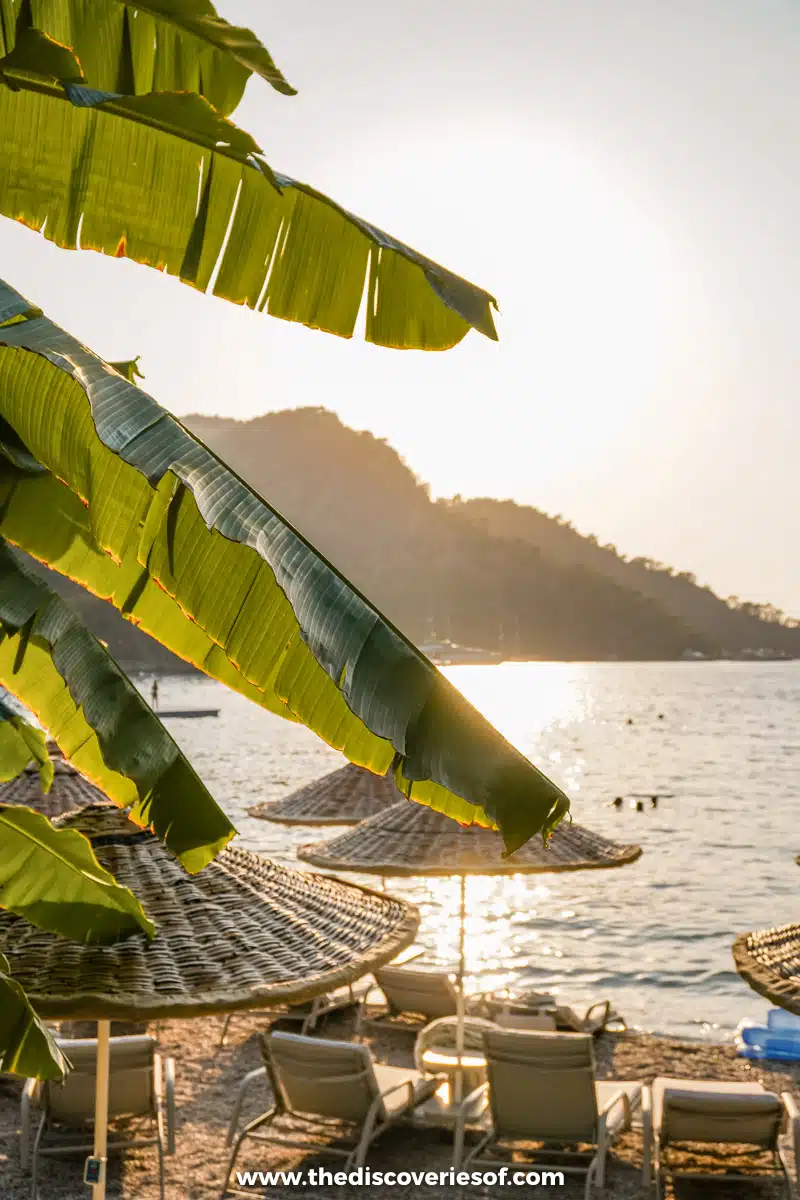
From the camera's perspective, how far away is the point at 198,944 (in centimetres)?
446

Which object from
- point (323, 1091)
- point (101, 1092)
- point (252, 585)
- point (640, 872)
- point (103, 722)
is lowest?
point (640, 872)

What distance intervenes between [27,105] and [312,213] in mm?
818

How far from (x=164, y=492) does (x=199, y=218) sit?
130 cm

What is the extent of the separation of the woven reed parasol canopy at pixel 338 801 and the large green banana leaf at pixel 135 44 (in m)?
8.62

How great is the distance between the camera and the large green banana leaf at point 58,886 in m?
3.68

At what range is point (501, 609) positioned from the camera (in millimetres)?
185250

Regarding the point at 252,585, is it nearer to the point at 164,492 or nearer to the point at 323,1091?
the point at 164,492

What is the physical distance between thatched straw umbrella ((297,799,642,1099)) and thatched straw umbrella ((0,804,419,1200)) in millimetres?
2574

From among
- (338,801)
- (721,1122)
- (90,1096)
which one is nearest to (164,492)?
(90,1096)

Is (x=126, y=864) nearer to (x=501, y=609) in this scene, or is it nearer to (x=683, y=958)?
(x=683, y=958)

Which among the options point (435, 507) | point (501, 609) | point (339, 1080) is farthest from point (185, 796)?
point (501, 609)

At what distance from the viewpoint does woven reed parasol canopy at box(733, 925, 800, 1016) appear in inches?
219

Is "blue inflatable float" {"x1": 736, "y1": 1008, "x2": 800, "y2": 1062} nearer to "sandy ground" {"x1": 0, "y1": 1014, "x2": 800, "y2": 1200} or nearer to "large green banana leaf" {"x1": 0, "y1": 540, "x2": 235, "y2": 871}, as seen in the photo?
"sandy ground" {"x1": 0, "y1": 1014, "x2": 800, "y2": 1200}

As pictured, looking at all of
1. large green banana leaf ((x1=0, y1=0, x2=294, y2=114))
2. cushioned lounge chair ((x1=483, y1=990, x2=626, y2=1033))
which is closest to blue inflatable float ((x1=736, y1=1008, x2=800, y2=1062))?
cushioned lounge chair ((x1=483, y1=990, x2=626, y2=1033))
